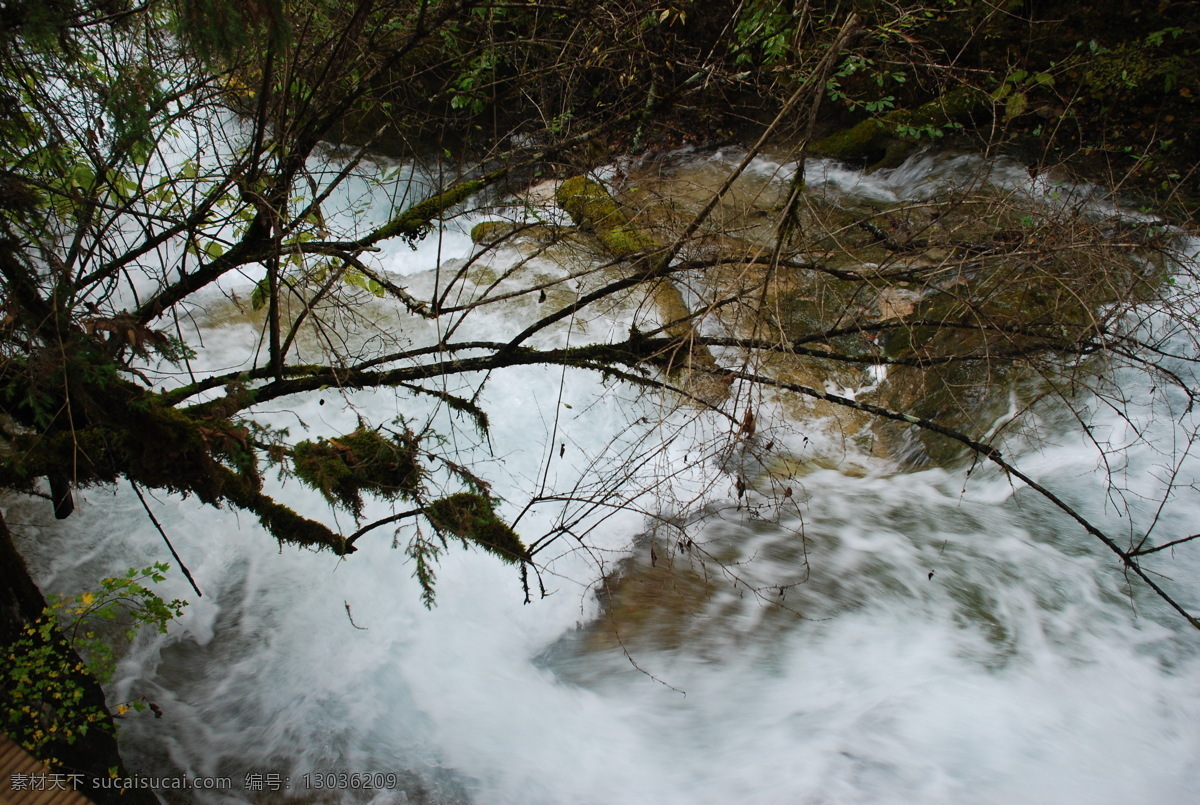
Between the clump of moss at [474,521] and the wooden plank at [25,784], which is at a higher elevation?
the clump of moss at [474,521]

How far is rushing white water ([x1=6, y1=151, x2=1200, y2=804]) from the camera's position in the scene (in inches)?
138

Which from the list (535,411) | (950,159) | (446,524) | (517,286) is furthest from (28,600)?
(950,159)

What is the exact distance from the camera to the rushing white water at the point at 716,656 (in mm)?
3518

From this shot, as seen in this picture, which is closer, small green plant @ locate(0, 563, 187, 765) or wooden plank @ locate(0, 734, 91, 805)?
wooden plank @ locate(0, 734, 91, 805)

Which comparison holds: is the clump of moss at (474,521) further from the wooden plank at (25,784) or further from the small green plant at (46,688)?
the wooden plank at (25,784)

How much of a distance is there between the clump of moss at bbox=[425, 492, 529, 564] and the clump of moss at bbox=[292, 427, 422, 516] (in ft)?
0.52

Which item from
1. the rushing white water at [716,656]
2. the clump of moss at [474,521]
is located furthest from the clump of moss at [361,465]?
the rushing white water at [716,656]

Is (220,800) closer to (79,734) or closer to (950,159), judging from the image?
(79,734)

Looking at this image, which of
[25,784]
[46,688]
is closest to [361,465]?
[46,688]

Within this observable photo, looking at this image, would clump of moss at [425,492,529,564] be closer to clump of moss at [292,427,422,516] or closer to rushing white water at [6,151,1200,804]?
clump of moss at [292,427,422,516]

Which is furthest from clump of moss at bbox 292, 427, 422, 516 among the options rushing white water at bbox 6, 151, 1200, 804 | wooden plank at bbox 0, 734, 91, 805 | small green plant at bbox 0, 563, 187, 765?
wooden plank at bbox 0, 734, 91, 805

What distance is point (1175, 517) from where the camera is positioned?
4492mm

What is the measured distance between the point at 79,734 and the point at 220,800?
2.91 feet

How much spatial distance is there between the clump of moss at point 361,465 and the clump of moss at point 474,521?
16 centimetres
